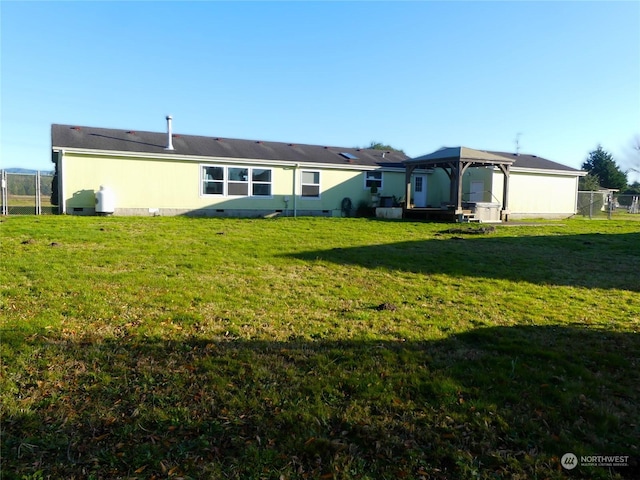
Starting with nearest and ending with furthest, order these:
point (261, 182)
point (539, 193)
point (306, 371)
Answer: point (306, 371)
point (261, 182)
point (539, 193)

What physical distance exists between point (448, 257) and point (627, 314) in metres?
4.09

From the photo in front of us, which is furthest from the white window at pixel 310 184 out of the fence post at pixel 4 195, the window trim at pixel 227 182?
the fence post at pixel 4 195

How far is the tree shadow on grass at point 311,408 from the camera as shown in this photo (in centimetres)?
260

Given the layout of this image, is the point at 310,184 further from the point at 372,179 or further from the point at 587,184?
the point at 587,184

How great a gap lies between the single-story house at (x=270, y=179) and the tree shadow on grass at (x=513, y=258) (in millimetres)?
5968

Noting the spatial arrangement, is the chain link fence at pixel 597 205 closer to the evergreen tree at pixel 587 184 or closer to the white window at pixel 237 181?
the evergreen tree at pixel 587 184

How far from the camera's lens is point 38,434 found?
2.79m

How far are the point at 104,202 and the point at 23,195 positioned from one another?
3188mm

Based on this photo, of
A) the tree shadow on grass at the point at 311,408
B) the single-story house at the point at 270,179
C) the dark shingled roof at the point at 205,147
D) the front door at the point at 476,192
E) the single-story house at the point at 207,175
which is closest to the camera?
the tree shadow on grass at the point at 311,408

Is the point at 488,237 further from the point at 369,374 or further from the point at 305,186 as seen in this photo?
the point at 369,374

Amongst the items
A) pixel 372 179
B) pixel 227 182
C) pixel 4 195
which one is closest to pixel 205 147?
pixel 227 182

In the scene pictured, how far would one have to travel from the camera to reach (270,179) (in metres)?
19.1

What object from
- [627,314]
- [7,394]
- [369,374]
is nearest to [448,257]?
[627,314]

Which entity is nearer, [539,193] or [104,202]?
[104,202]
